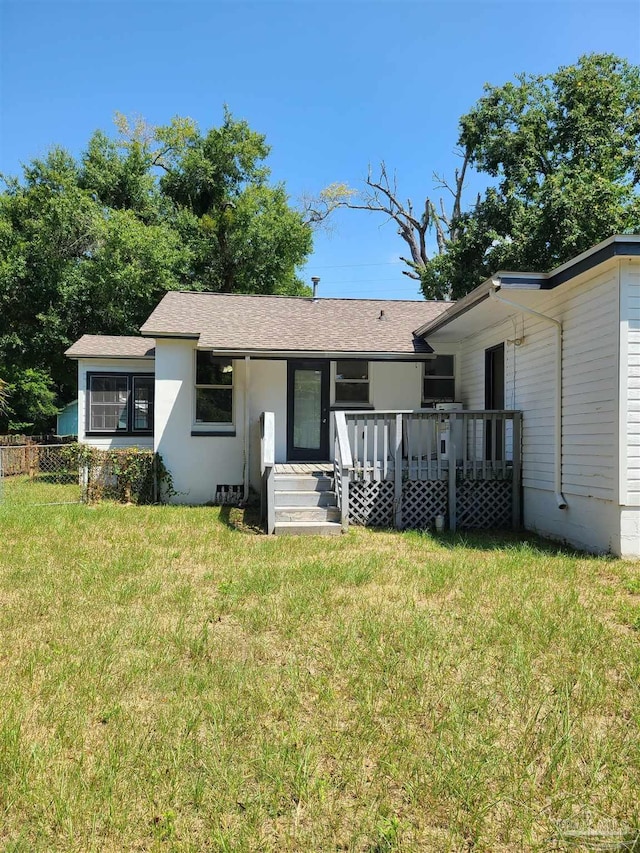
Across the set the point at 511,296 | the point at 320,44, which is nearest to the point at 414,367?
the point at 511,296

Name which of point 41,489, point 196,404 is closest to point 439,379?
point 196,404

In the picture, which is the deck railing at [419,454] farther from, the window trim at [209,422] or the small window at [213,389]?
the small window at [213,389]

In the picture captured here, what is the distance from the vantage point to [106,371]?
13.7 metres

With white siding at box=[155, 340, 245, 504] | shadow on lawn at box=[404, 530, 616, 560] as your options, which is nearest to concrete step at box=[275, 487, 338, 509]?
shadow on lawn at box=[404, 530, 616, 560]

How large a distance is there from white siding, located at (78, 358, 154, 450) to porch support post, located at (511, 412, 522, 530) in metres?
9.39

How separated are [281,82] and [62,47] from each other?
6.10 meters

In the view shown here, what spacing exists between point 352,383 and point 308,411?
44.5 inches

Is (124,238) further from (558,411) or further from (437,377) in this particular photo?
(558,411)

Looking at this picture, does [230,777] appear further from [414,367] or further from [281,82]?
[281,82]

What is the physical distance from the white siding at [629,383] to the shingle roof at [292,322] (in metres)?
4.97

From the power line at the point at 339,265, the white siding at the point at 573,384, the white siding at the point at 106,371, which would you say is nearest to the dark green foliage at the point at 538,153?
the power line at the point at 339,265

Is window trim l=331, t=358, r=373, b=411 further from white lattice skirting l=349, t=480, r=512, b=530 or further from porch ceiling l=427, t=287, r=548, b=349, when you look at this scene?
white lattice skirting l=349, t=480, r=512, b=530

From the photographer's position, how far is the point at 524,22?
35.2ft

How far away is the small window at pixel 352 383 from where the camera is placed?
36.3ft
